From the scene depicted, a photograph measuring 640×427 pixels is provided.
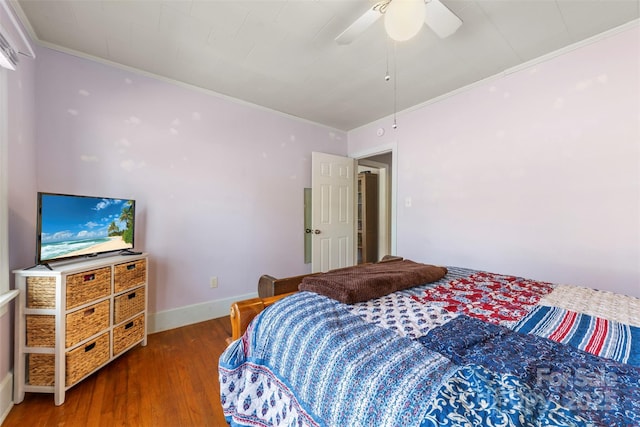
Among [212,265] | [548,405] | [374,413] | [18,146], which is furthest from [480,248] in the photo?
[18,146]

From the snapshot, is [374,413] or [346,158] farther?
[346,158]

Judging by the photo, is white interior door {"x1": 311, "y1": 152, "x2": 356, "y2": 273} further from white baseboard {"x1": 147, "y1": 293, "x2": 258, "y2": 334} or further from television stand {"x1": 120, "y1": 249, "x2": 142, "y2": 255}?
television stand {"x1": 120, "y1": 249, "x2": 142, "y2": 255}

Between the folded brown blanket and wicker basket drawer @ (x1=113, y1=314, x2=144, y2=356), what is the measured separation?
1536 millimetres

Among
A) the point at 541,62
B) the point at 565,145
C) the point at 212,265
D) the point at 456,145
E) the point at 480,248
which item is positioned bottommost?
the point at 212,265

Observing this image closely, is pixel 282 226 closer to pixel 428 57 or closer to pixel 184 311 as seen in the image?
pixel 184 311

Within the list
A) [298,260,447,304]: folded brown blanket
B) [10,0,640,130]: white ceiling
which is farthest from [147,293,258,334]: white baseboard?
[10,0,640,130]: white ceiling

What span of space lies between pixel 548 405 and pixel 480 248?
85.1 inches

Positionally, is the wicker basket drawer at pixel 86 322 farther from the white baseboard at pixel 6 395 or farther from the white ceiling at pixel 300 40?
the white ceiling at pixel 300 40

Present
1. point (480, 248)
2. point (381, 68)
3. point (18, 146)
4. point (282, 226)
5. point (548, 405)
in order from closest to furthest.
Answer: point (548, 405)
point (18, 146)
point (381, 68)
point (480, 248)
point (282, 226)

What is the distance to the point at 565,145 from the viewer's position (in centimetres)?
200

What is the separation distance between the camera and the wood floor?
4.66 ft

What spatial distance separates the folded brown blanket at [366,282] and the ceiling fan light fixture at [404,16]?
1315 mm

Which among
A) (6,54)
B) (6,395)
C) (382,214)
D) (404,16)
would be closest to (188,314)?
(6,395)

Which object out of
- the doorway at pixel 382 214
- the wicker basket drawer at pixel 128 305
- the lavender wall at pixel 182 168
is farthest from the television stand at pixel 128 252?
the doorway at pixel 382 214
